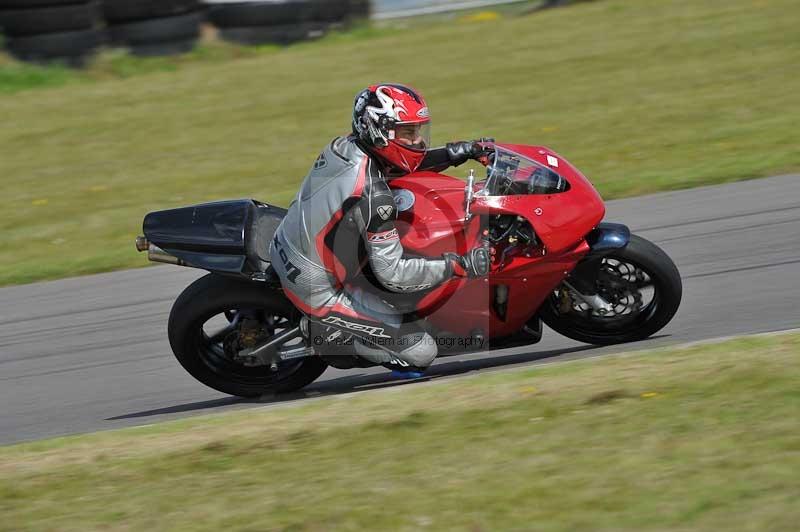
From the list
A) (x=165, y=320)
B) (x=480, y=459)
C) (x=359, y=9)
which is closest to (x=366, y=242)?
(x=480, y=459)

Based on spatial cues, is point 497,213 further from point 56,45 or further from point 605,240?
point 56,45

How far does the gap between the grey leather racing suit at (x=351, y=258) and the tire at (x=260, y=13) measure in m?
11.3

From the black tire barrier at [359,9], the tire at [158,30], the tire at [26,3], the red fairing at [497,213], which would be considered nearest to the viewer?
the red fairing at [497,213]

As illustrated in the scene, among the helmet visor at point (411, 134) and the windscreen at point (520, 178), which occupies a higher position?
the helmet visor at point (411, 134)

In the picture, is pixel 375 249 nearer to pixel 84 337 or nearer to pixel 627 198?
pixel 84 337

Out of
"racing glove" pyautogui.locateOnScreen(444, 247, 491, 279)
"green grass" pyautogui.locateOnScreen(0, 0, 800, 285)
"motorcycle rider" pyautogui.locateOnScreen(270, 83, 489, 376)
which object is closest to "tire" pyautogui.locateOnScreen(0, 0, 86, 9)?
"green grass" pyautogui.locateOnScreen(0, 0, 800, 285)

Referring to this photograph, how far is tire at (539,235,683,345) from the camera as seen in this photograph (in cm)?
561

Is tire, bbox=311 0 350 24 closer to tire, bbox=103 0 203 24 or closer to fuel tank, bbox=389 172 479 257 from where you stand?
tire, bbox=103 0 203 24

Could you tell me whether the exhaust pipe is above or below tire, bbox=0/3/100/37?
below

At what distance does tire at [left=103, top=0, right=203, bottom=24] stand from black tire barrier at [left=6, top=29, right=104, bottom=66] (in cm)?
36

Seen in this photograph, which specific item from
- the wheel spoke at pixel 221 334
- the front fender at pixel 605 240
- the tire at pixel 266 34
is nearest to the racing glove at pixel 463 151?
the front fender at pixel 605 240

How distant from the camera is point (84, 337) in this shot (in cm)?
739

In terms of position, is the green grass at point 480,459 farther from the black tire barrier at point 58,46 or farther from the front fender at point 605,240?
the black tire barrier at point 58,46

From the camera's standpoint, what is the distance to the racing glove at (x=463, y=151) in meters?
5.92
